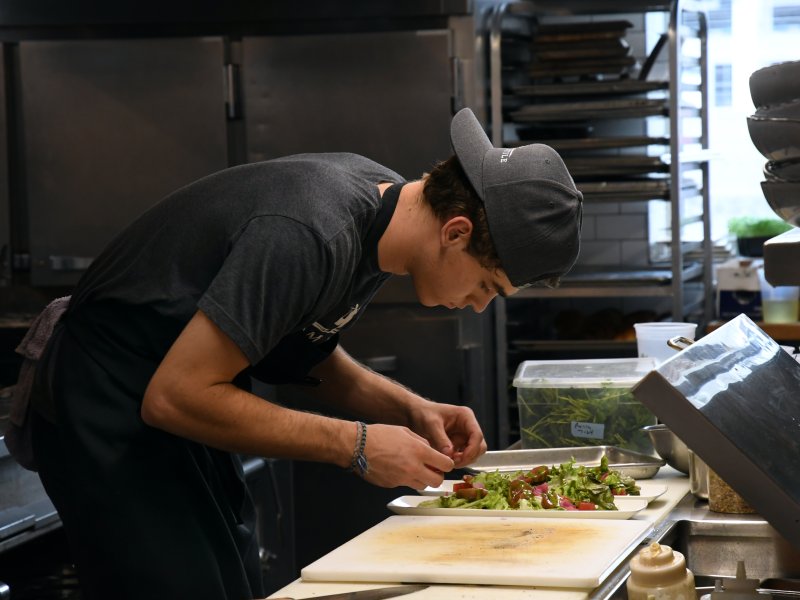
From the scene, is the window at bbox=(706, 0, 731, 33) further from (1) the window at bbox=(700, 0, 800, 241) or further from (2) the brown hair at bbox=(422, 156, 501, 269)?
(2) the brown hair at bbox=(422, 156, 501, 269)

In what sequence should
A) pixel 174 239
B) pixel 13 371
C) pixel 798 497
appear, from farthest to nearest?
pixel 13 371
pixel 174 239
pixel 798 497

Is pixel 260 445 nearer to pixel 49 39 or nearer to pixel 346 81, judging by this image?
pixel 346 81

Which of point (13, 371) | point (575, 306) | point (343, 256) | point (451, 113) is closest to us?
point (343, 256)

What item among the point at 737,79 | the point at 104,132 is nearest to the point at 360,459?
the point at 104,132

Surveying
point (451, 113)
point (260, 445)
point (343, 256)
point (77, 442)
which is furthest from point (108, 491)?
point (451, 113)

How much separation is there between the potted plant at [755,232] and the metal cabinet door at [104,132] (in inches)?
86.5

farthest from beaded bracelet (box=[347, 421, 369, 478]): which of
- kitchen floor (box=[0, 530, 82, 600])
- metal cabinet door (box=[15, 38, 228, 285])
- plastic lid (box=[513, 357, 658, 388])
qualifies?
metal cabinet door (box=[15, 38, 228, 285])

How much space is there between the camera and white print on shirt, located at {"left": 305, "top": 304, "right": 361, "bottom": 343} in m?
2.11

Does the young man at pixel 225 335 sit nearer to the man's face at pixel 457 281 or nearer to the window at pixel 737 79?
the man's face at pixel 457 281

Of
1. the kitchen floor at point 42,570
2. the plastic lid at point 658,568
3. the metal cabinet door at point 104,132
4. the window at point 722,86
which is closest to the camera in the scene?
the plastic lid at point 658,568

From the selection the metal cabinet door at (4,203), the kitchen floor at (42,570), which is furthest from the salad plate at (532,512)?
the metal cabinet door at (4,203)

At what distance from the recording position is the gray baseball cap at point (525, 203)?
1.89 metres

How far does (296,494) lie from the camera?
14.5ft

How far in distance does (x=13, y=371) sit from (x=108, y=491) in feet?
5.69
